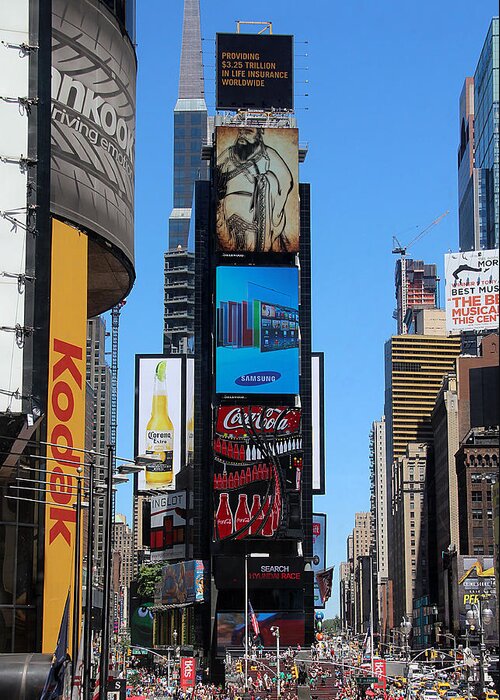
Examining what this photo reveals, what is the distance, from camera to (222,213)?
144625 mm

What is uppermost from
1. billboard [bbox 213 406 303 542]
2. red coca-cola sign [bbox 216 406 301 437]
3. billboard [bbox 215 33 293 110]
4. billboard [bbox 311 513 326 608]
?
billboard [bbox 215 33 293 110]

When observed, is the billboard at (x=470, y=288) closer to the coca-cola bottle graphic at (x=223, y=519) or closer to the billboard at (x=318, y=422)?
the coca-cola bottle graphic at (x=223, y=519)

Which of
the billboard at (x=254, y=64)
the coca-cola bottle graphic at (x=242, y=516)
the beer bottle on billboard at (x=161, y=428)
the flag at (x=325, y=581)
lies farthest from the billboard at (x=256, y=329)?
the flag at (x=325, y=581)

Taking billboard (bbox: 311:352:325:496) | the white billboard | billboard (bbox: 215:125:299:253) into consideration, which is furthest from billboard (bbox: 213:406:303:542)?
the white billboard

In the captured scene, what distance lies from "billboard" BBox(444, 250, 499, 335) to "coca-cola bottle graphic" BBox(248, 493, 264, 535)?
1854 inches

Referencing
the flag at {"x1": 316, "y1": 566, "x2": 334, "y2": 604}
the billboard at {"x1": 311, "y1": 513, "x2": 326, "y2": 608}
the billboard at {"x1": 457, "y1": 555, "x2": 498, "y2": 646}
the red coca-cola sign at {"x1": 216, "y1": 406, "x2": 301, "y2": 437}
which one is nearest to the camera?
the red coca-cola sign at {"x1": 216, "y1": 406, "x2": 301, "y2": 437}

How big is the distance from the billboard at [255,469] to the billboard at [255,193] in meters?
16.8

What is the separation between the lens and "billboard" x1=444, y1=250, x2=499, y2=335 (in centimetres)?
9562

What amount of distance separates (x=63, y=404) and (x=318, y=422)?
107260 mm

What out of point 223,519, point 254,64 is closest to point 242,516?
point 223,519

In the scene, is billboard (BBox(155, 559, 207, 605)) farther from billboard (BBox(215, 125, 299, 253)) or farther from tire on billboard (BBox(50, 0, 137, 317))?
tire on billboard (BBox(50, 0, 137, 317))

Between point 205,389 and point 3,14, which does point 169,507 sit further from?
point 3,14

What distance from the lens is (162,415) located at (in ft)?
569

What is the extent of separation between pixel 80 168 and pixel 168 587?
110m
